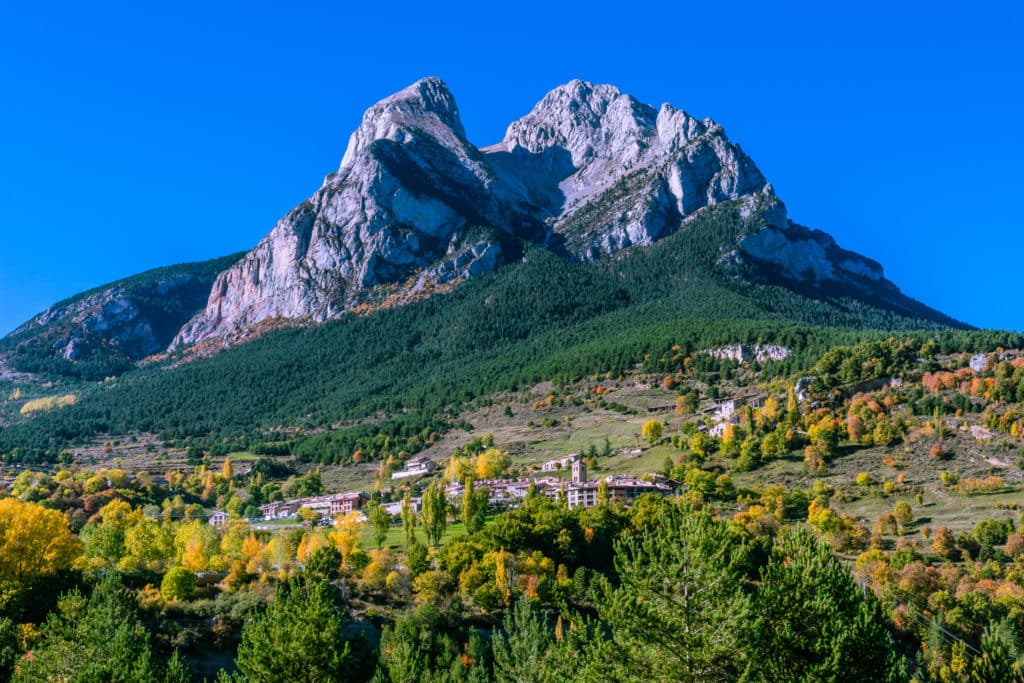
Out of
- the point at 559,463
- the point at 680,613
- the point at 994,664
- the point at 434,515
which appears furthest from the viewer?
the point at 559,463

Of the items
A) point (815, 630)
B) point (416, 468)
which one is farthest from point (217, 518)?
point (815, 630)

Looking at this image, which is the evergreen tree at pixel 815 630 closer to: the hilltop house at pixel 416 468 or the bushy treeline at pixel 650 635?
the bushy treeline at pixel 650 635

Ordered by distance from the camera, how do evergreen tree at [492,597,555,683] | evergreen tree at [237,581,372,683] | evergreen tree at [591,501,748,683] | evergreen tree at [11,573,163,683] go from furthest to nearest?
evergreen tree at [11,573,163,683] → evergreen tree at [237,581,372,683] → evergreen tree at [492,597,555,683] → evergreen tree at [591,501,748,683]

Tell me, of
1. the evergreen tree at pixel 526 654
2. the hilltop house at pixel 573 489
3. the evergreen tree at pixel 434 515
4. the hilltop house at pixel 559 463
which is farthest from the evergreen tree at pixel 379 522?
the evergreen tree at pixel 526 654

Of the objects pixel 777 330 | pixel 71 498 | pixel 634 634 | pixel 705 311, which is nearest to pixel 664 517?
pixel 634 634

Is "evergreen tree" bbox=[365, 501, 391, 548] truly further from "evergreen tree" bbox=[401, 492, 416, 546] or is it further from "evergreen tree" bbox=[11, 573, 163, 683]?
"evergreen tree" bbox=[11, 573, 163, 683]

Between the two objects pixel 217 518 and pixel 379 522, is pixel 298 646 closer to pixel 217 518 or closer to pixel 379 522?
pixel 379 522

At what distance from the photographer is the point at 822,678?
21.0 meters

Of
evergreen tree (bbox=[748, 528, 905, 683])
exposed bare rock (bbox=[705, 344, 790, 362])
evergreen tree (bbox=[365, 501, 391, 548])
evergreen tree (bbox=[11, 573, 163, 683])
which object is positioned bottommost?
evergreen tree (bbox=[11, 573, 163, 683])

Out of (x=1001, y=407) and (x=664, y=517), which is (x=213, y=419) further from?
(x=664, y=517)

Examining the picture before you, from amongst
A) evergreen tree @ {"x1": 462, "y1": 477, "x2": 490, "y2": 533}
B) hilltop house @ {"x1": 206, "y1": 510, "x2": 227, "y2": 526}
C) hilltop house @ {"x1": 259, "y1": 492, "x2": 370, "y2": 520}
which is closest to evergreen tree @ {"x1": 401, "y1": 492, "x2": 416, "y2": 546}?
evergreen tree @ {"x1": 462, "y1": 477, "x2": 490, "y2": 533}

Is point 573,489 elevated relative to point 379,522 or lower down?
elevated

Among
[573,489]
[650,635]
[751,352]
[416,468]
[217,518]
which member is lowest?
[217,518]

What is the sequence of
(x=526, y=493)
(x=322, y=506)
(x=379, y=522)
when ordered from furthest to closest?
(x=322, y=506), (x=526, y=493), (x=379, y=522)
